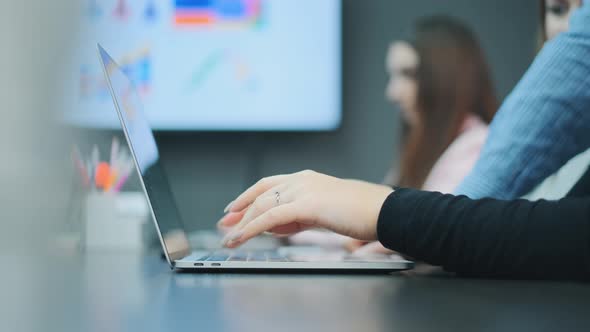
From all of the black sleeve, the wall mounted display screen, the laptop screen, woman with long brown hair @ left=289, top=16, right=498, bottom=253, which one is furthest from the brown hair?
the black sleeve

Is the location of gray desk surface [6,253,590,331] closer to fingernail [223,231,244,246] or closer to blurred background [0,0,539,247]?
fingernail [223,231,244,246]

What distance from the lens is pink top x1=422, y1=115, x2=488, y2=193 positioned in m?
1.66

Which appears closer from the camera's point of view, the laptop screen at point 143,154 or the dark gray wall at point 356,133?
the laptop screen at point 143,154

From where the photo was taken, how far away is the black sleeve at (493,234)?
523 mm

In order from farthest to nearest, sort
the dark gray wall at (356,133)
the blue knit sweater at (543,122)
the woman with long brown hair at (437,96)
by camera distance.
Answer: the dark gray wall at (356,133) < the woman with long brown hair at (437,96) < the blue knit sweater at (543,122)

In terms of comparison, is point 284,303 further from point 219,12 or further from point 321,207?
point 219,12

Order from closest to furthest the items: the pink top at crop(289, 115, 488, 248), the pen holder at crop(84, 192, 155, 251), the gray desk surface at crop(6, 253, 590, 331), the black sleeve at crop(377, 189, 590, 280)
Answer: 1. the gray desk surface at crop(6, 253, 590, 331)
2. the black sleeve at crop(377, 189, 590, 280)
3. the pen holder at crop(84, 192, 155, 251)
4. the pink top at crop(289, 115, 488, 248)

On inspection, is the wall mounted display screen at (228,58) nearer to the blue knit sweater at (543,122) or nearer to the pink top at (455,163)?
the pink top at (455,163)

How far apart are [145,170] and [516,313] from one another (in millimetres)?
408

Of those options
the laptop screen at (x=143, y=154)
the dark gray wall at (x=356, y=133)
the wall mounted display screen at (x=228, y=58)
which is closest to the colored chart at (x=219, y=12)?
the wall mounted display screen at (x=228, y=58)

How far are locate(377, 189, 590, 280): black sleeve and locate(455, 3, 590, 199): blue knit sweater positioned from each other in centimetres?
21

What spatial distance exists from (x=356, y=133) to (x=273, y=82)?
353 mm

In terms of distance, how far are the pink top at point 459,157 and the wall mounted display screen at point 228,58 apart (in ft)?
1.37

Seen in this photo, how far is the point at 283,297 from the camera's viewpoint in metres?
0.44
